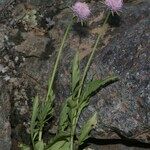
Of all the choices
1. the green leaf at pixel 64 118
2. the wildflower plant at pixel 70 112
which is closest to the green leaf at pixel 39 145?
the wildflower plant at pixel 70 112

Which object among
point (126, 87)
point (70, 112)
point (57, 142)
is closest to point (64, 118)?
point (70, 112)

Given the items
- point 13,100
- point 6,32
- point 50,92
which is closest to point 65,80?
point 50,92

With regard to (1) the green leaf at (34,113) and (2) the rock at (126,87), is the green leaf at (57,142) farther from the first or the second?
(2) the rock at (126,87)

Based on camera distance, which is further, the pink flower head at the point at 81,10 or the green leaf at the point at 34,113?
the green leaf at the point at 34,113

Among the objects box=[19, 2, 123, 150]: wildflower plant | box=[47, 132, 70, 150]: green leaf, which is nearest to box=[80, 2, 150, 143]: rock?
box=[19, 2, 123, 150]: wildflower plant

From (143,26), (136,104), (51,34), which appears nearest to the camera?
(136,104)

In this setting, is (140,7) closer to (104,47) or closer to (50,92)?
(104,47)

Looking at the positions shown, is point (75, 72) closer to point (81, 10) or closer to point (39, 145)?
→ point (81, 10)
